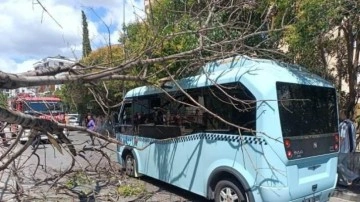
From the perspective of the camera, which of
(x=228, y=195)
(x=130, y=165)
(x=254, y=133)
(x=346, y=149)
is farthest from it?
(x=130, y=165)

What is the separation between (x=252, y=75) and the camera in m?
5.64

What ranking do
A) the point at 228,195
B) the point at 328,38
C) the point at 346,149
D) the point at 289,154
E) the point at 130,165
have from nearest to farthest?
the point at 289,154, the point at 228,195, the point at 328,38, the point at 346,149, the point at 130,165

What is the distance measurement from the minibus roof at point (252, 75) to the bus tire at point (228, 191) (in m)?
1.46

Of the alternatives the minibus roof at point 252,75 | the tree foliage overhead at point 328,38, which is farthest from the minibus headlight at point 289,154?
the tree foliage overhead at point 328,38

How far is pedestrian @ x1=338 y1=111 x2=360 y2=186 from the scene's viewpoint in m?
8.07

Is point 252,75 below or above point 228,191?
above

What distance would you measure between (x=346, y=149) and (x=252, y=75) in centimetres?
382

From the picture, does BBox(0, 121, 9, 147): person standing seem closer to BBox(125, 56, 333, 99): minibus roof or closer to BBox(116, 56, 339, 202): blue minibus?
BBox(116, 56, 339, 202): blue minibus

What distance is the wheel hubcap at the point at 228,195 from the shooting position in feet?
19.1

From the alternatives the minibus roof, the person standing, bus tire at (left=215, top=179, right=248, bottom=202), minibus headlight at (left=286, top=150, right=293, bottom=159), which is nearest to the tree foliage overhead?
the minibus roof

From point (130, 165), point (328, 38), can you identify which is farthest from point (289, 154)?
point (130, 165)

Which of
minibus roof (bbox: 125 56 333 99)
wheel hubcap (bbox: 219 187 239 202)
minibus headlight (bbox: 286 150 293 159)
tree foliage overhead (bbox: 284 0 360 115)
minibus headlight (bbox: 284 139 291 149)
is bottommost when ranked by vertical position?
wheel hubcap (bbox: 219 187 239 202)

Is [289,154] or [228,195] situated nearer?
[289,154]

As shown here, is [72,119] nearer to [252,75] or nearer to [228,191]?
[228,191]
